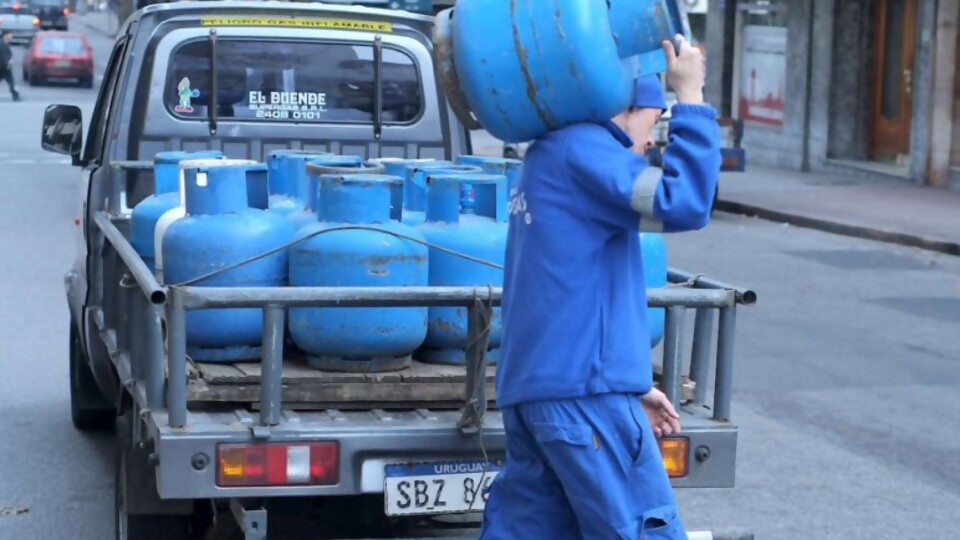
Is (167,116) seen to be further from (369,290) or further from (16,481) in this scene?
(369,290)

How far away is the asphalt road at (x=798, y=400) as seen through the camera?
21.8 ft

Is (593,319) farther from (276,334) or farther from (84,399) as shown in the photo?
(84,399)

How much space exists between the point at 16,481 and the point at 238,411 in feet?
Result: 9.81

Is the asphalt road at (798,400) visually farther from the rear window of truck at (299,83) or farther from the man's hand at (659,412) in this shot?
the man's hand at (659,412)

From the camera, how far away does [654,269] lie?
188 inches

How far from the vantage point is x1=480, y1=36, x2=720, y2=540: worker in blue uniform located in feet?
11.7

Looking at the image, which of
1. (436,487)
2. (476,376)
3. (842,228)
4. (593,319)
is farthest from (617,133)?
(842,228)

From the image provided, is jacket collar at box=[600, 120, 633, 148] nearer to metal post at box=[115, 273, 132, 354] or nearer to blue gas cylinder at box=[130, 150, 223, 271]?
metal post at box=[115, 273, 132, 354]

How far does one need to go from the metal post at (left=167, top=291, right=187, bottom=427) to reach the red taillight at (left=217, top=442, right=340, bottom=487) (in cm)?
14

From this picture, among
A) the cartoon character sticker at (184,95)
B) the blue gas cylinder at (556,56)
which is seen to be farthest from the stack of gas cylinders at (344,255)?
the cartoon character sticker at (184,95)

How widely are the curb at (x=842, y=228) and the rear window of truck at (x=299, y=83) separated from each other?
381 inches

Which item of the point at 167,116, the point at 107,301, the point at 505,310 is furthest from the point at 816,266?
the point at 505,310

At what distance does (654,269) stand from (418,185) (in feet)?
2.84

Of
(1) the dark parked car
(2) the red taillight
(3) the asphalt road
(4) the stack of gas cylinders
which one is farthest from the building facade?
(1) the dark parked car
